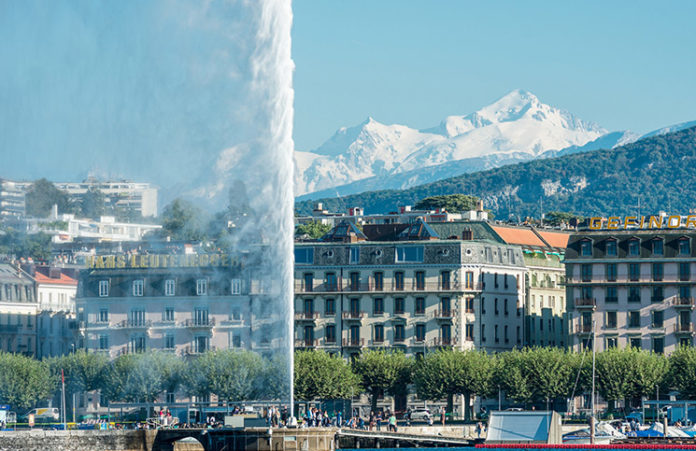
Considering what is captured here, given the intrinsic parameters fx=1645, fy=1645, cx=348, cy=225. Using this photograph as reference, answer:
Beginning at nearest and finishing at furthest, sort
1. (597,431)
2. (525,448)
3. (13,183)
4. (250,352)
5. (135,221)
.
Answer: (525,448), (597,431), (13,183), (250,352), (135,221)

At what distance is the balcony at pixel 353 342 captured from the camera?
13962 cm

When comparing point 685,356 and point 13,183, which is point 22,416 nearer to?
point 13,183

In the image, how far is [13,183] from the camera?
116 metres

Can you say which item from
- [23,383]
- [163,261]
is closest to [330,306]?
[163,261]

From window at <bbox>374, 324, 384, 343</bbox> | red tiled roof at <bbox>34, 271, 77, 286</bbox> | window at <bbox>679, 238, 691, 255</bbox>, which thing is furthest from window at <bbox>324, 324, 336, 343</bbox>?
window at <bbox>679, 238, 691, 255</bbox>

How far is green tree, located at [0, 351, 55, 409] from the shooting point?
12219 centimetres

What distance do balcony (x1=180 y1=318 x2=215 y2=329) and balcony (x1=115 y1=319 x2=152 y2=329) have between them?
2797 mm

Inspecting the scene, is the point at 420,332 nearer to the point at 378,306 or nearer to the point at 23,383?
the point at 378,306

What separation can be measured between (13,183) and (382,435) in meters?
38.1

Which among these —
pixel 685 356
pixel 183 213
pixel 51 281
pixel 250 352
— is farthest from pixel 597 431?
pixel 51 281

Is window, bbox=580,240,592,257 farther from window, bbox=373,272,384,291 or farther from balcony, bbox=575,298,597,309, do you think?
window, bbox=373,272,384,291

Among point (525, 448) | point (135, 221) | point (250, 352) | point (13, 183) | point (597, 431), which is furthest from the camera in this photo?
point (135, 221)

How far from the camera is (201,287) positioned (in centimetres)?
13350

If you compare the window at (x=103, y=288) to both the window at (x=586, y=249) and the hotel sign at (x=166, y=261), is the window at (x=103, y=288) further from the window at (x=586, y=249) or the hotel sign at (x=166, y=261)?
the window at (x=586, y=249)
